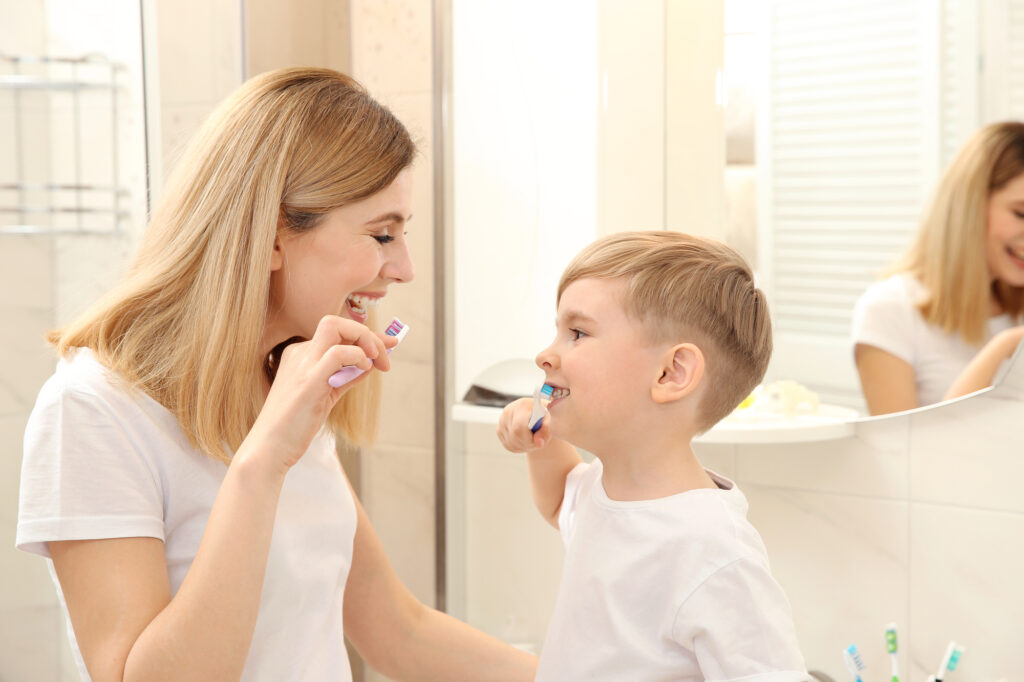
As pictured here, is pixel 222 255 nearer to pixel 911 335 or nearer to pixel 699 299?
pixel 699 299

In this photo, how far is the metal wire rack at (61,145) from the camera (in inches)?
54.1

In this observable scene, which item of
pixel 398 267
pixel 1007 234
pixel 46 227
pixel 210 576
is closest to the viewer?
pixel 210 576

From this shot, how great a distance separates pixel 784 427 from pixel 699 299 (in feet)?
1.58

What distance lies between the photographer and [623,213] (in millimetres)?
1435

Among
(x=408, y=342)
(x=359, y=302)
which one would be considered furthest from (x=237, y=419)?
(x=408, y=342)

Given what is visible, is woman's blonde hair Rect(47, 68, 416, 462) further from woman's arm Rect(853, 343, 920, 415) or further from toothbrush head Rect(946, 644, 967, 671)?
toothbrush head Rect(946, 644, 967, 671)

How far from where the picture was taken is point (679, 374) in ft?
3.21

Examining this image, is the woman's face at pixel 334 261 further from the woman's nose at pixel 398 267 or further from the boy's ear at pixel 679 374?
the boy's ear at pixel 679 374

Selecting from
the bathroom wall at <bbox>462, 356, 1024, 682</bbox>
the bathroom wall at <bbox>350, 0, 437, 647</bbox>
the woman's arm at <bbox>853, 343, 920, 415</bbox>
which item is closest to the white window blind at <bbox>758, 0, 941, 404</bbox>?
the woman's arm at <bbox>853, 343, 920, 415</bbox>

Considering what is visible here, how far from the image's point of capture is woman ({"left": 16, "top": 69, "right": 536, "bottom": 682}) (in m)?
0.84

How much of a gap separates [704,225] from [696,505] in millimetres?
596

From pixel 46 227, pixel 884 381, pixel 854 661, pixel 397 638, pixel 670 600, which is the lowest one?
pixel 854 661

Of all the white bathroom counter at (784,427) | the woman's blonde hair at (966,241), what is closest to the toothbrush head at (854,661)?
the white bathroom counter at (784,427)

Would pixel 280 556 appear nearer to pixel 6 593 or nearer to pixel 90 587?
pixel 90 587
